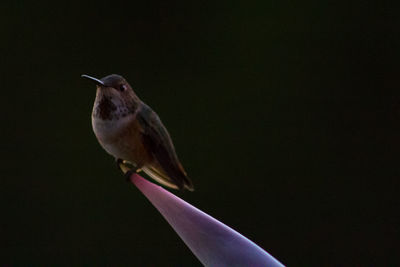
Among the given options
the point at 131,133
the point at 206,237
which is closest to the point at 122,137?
the point at 131,133

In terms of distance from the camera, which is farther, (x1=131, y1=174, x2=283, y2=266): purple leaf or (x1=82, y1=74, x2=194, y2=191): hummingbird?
(x1=82, y1=74, x2=194, y2=191): hummingbird

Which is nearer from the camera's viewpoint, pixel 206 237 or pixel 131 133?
pixel 206 237

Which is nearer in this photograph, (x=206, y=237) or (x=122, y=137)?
(x=206, y=237)

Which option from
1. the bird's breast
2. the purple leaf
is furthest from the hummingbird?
the purple leaf

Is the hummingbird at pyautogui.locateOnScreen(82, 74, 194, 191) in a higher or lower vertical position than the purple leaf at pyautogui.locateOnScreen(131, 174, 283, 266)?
higher

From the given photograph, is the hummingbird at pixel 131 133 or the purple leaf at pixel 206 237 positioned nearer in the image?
the purple leaf at pixel 206 237

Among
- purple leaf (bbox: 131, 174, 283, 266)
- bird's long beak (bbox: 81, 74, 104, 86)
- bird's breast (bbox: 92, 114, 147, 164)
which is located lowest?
purple leaf (bbox: 131, 174, 283, 266)

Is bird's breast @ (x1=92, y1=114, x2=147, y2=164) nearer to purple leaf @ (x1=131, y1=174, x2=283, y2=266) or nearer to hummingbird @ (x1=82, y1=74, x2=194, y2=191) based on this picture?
hummingbird @ (x1=82, y1=74, x2=194, y2=191)

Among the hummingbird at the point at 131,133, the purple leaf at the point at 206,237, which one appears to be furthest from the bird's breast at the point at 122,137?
the purple leaf at the point at 206,237

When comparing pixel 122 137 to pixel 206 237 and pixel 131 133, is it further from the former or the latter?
pixel 206 237

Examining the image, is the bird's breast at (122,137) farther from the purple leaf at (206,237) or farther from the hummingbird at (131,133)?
the purple leaf at (206,237)
